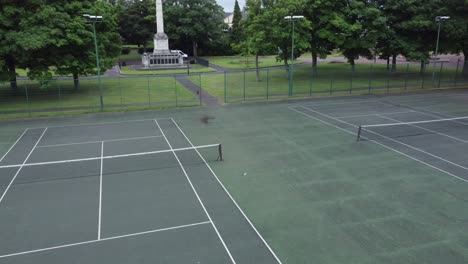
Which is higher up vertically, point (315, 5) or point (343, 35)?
point (315, 5)

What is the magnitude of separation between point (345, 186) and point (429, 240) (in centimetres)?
398

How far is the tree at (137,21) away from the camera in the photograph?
262 ft

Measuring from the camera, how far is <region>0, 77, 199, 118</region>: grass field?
30031mm

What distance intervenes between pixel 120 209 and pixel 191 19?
225 ft

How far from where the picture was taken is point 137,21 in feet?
264

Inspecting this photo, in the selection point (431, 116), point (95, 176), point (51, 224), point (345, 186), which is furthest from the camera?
point (431, 116)

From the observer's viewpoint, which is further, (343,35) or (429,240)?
(343,35)

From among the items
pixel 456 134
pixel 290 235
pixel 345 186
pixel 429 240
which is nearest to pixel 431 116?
pixel 456 134

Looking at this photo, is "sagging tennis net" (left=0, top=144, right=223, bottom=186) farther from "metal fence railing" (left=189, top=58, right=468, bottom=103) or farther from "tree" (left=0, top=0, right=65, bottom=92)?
"tree" (left=0, top=0, right=65, bottom=92)

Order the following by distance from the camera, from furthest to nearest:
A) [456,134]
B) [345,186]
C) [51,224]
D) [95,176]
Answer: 1. [456,134]
2. [95,176]
3. [345,186]
4. [51,224]

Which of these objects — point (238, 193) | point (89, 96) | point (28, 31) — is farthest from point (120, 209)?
point (89, 96)

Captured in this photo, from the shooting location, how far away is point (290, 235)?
34.8 ft

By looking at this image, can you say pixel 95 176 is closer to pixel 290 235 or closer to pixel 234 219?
pixel 234 219

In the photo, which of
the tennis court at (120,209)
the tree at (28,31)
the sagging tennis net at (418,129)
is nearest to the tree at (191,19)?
the tree at (28,31)
